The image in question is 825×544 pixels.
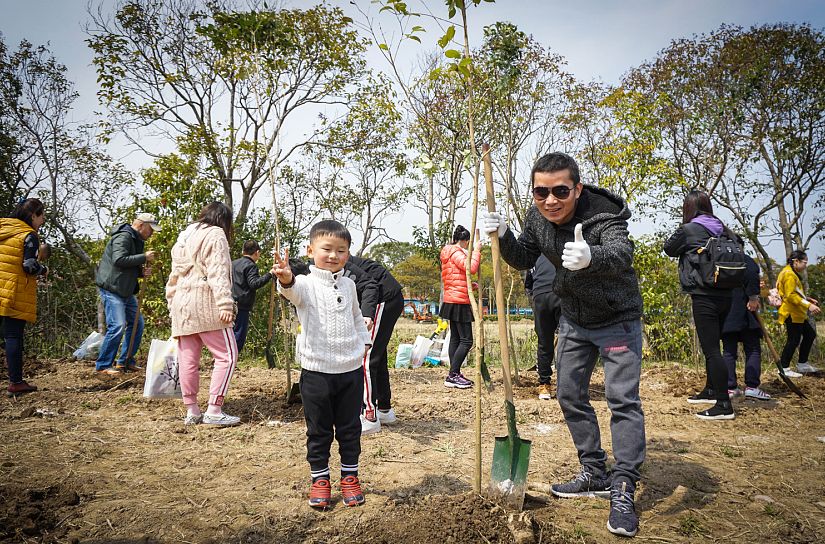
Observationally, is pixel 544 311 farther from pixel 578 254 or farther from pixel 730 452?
pixel 578 254

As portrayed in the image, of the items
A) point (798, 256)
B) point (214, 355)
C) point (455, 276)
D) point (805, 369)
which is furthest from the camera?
point (805, 369)

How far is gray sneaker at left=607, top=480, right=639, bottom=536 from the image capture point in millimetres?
2302

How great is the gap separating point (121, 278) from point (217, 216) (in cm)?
243

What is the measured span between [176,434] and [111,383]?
7.90ft

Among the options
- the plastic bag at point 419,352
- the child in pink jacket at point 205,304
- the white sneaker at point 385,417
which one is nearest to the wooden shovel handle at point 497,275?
the white sneaker at point 385,417

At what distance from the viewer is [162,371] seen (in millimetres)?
4629

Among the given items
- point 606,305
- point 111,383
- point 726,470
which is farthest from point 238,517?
point 111,383

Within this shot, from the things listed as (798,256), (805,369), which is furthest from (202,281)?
(805,369)

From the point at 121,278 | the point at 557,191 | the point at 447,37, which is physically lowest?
the point at 121,278

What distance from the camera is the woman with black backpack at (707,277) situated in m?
4.43

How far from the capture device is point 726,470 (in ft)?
10.8

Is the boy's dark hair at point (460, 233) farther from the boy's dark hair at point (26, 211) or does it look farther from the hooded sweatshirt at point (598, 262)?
the boy's dark hair at point (26, 211)

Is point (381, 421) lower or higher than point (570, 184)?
lower

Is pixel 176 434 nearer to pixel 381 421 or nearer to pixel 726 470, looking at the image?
pixel 381 421
